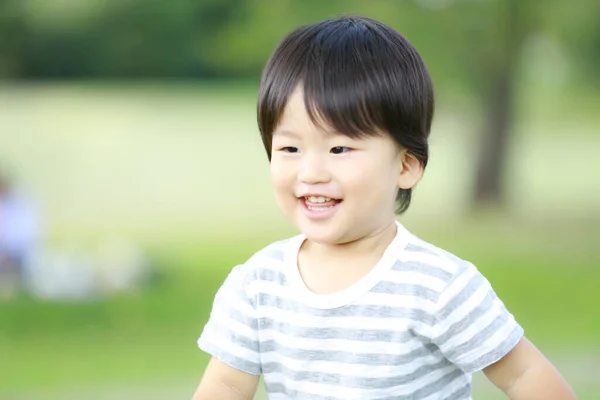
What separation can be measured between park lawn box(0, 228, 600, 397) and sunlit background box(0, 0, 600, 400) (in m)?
0.02

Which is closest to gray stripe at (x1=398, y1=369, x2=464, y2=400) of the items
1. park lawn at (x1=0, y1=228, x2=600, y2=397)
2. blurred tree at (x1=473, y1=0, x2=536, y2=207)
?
park lawn at (x1=0, y1=228, x2=600, y2=397)

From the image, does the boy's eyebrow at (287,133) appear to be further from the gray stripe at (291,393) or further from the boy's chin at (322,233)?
the gray stripe at (291,393)

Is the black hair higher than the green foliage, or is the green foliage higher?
the green foliage

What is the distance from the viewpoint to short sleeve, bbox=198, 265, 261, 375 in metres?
2.16

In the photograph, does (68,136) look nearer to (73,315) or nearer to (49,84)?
(49,84)

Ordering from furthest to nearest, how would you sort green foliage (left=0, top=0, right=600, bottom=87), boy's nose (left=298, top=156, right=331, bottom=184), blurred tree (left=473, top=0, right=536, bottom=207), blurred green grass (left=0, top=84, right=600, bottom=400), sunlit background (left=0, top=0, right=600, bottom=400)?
1. blurred tree (left=473, top=0, right=536, bottom=207)
2. green foliage (left=0, top=0, right=600, bottom=87)
3. sunlit background (left=0, top=0, right=600, bottom=400)
4. blurred green grass (left=0, top=84, right=600, bottom=400)
5. boy's nose (left=298, top=156, right=331, bottom=184)

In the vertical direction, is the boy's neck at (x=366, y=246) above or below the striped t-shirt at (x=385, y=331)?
above

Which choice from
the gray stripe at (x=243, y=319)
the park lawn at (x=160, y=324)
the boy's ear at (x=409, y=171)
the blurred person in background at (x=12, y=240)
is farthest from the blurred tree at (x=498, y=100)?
the gray stripe at (x=243, y=319)

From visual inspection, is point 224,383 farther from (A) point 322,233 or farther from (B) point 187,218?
(B) point 187,218

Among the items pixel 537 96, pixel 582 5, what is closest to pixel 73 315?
pixel 582 5

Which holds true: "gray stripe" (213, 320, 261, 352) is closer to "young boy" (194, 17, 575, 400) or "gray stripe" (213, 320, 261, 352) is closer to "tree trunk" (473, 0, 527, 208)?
"young boy" (194, 17, 575, 400)

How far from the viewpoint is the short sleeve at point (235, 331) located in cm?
216

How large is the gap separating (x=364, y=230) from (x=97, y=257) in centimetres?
847

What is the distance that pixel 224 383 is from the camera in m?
2.19
